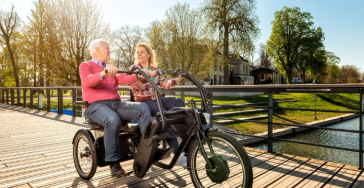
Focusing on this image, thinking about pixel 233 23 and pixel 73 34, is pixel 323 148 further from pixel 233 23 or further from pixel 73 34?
pixel 233 23

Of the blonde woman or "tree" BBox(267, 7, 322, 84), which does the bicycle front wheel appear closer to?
the blonde woman

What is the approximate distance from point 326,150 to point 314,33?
104ft

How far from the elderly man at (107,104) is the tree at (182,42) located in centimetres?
1738

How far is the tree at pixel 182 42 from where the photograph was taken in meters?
20.2

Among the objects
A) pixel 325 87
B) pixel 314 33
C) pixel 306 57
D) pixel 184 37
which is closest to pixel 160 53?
pixel 184 37

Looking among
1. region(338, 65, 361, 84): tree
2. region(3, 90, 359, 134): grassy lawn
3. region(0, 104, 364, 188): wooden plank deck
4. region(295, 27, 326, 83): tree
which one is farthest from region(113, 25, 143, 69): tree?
region(338, 65, 361, 84): tree

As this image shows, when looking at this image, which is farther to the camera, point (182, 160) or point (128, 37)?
point (128, 37)

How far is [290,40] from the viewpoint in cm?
3441

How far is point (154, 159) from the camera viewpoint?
91.3 inches

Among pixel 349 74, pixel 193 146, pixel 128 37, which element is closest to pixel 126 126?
pixel 193 146

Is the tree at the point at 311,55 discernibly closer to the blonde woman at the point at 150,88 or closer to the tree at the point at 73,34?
the tree at the point at 73,34

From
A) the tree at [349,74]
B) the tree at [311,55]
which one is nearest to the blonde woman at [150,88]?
the tree at [311,55]

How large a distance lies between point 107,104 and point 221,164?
1261mm

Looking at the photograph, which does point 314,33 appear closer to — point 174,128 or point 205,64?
point 205,64
